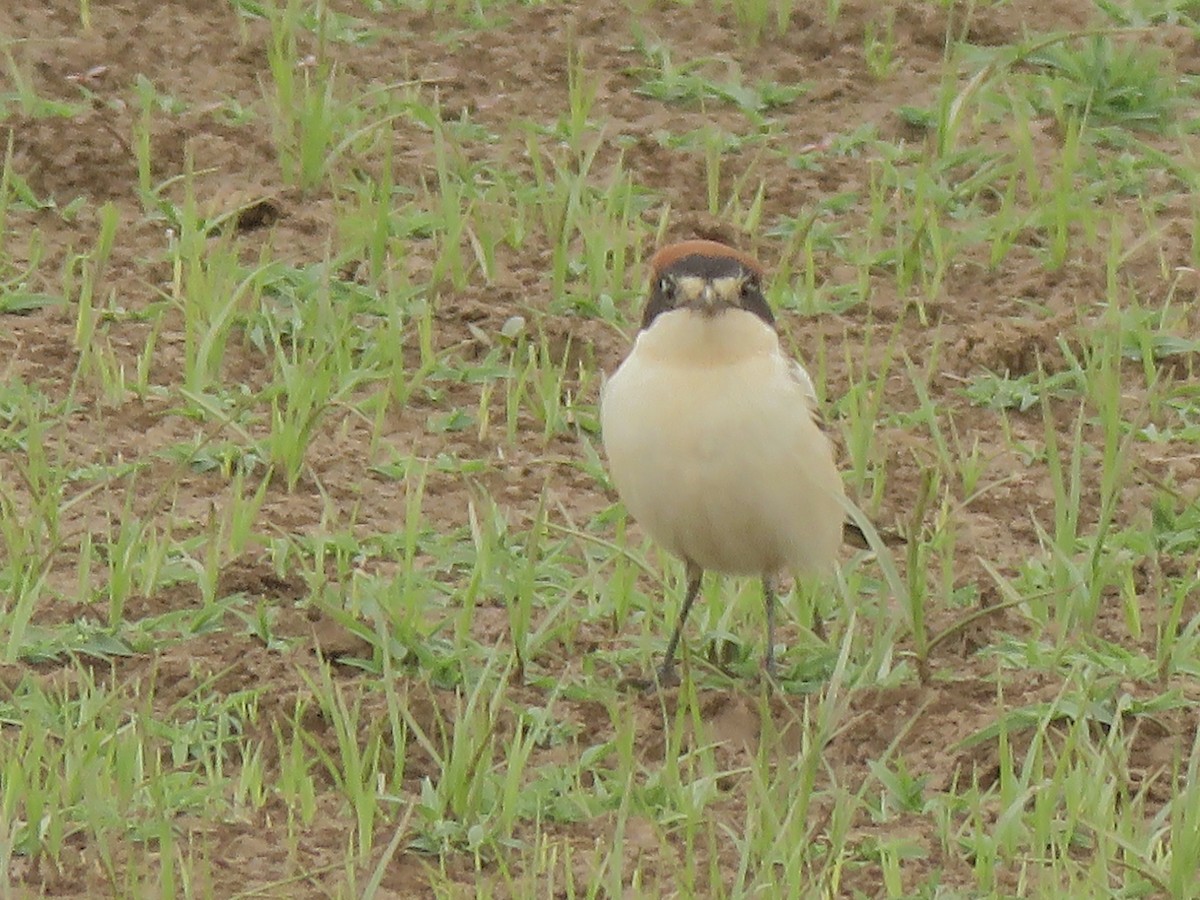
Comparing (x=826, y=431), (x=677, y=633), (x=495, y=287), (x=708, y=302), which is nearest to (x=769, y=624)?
(x=677, y=633)

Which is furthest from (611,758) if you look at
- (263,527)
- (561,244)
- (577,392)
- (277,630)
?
(561,244)

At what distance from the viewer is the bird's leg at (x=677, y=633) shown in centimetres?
563

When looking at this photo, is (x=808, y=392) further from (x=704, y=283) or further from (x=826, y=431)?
(x=704, y=283)

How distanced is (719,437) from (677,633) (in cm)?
44

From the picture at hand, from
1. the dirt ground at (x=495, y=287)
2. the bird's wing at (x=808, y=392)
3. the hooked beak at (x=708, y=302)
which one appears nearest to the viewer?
the dirt ground at (x=495, y=287)

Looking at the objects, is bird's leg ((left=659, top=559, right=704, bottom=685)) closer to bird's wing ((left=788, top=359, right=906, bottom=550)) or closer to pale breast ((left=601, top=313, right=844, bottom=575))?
pale breast ((left=601, top=313, right=844, bottom=575))

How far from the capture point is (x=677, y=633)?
559cm

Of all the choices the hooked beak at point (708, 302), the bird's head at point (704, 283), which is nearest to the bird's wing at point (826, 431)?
the bird's head at point (704, 283)

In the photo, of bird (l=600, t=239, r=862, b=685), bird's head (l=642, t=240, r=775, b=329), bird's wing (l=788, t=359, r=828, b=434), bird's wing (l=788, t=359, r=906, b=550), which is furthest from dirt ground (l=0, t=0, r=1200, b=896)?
bird's head (l=642, t=240, r=775, b=329)

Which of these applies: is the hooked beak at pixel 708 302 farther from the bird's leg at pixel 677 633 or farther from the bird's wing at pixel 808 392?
the bird's leg at pixel 677 633

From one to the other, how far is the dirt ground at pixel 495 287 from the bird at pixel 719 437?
333mm

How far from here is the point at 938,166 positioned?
818 centimetres

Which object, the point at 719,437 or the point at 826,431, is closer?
the point at 719,437

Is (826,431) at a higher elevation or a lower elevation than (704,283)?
lower
